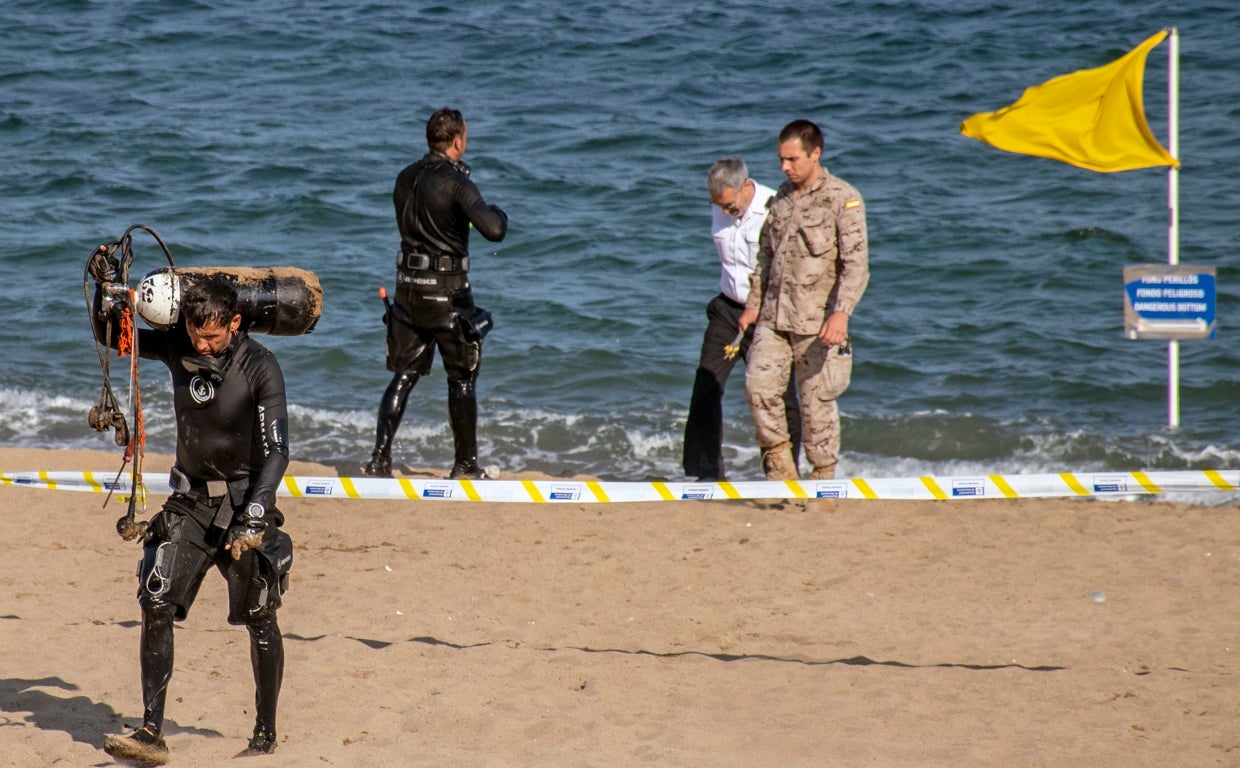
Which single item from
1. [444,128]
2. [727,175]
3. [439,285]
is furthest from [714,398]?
[444,128]

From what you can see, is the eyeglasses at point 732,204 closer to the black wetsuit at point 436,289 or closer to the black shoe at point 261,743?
the black wetsuit at point 436,289

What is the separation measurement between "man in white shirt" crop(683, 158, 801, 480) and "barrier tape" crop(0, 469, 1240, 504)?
0.98 meters

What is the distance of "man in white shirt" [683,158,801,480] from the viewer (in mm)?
7953

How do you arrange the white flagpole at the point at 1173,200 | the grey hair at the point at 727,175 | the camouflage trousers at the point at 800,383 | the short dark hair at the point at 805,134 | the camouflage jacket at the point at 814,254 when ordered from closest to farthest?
the short dark hair at the point at 805,134 < the camouflage jacket at the point at 814,254 < the camouflage trousers at the point at 800,383 < the grey hair at the point at 727,175 < the white flagpole at the point at 1173,200

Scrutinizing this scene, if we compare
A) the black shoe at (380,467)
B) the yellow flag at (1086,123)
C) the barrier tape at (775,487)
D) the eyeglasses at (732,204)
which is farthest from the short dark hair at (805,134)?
the black shoe at (380,467)

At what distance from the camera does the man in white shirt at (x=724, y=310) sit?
7.95 meters

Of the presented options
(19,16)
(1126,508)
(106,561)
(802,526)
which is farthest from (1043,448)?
(19,16)

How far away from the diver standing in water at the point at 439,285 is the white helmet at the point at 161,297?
309 centimetres

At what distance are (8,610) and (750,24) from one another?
56.5ft

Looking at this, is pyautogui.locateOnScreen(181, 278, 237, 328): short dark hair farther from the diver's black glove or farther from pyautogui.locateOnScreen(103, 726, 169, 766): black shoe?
pyautogui.locateOnScreen(103, 726, 169, 766): black shoe

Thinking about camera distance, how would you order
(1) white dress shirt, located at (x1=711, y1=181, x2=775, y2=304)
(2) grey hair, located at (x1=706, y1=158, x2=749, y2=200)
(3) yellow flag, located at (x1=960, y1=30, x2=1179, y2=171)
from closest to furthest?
(2) grey hair, located at (x1=706, y1=158, x2=749, y2=200) < (1) white dress shirt, located at (x1=711, y1=181, x2=775, y2=304) < (3) yellow flag, located at (x1=960, y1=30, x2=1179, y2=171)

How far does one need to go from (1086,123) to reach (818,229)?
2714mm

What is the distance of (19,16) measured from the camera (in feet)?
80.4

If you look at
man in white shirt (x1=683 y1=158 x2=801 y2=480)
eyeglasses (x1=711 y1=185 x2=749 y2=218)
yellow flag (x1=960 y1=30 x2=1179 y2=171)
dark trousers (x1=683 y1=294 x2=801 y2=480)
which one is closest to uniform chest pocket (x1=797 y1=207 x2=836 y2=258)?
man in white shirt (x1=683 y1=158 x2=801 y2=480)
